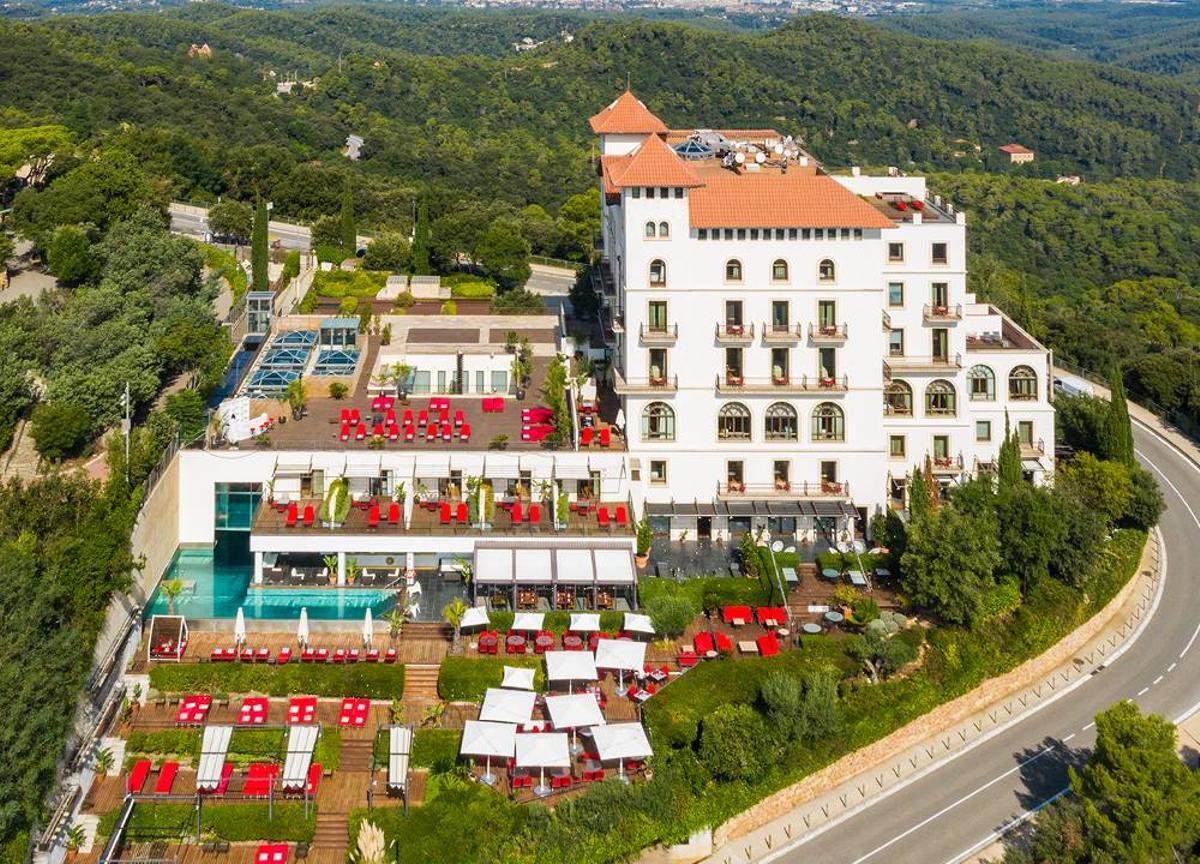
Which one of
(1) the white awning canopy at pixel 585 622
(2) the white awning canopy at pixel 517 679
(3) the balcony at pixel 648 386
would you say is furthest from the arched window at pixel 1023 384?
(2) the white awning canopy at pixel 517 679

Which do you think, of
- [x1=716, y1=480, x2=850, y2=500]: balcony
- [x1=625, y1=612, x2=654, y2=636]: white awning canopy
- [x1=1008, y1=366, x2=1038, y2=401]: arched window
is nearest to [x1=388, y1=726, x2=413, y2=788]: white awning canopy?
[x1=625, y1=612, x2=654, y2=636]: white awning canopy

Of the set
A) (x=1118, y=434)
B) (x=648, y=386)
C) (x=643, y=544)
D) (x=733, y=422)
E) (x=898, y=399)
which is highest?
(x=648, y=386)

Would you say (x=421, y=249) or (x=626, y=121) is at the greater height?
(x=626, y=121)

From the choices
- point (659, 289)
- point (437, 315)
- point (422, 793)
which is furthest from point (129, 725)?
point (437, 315)

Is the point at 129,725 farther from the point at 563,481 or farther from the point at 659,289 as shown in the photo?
the point at 659,289

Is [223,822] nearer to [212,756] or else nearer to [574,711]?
[212,756]

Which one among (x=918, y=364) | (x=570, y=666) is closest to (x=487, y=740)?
(x=570, y=666)
